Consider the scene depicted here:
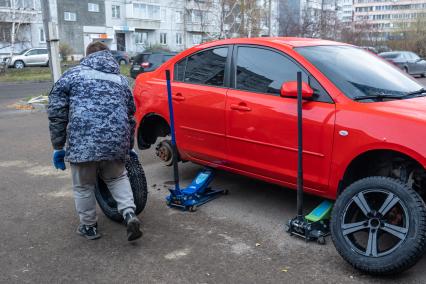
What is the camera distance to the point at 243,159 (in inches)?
182

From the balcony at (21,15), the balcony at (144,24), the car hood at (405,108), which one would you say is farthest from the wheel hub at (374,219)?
the balcony at (144,24)

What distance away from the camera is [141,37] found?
54.1m

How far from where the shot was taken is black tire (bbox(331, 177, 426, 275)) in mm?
3201

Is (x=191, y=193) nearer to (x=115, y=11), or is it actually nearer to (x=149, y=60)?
(x=149, y=60)

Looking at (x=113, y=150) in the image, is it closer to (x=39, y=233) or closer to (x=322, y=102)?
(x=39, y=233)

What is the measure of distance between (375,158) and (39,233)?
304 cm

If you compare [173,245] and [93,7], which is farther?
[93,7]

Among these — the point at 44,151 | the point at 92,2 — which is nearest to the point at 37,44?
the point at 92,2

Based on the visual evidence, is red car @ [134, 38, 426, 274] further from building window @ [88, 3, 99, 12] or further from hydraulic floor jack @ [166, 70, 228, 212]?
building window @ [88, 3, 99, 12]

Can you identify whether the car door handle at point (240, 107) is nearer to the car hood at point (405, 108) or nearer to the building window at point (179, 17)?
the car hood at point (405, 108)

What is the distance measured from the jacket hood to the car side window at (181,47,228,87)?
131 cm

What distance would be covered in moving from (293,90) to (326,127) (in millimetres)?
422

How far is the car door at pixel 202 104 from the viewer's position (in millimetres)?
4820

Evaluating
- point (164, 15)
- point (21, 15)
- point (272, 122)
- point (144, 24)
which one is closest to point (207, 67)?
point (272, 122)
